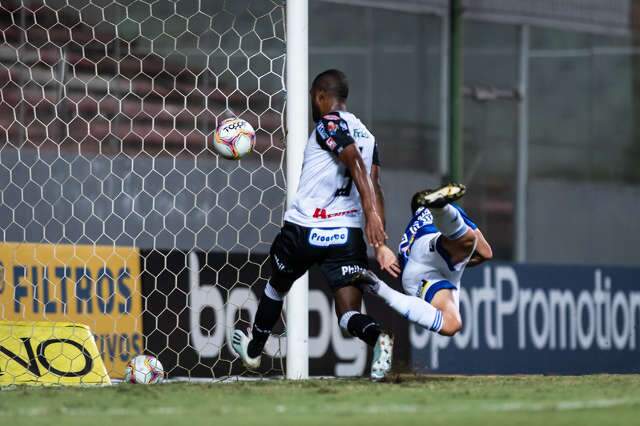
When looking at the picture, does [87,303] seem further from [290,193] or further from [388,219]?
[388,219]

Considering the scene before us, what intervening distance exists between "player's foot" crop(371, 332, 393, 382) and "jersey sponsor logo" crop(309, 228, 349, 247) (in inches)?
22.1

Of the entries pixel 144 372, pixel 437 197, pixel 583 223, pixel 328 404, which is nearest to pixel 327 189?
pixel 437 197

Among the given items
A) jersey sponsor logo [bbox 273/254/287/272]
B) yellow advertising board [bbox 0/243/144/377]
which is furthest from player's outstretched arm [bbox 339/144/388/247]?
yellow advertising board [bbox 0/243/144/377]

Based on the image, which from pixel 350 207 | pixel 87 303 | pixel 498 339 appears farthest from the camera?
pixel 498 339

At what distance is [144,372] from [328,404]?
204cm

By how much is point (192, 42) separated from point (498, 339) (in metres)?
4.95

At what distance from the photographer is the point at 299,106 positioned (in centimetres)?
779

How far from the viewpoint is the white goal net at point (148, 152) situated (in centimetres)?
916

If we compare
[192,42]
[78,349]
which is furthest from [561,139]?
[78,349]

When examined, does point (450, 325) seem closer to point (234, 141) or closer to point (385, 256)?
point (385, 256)

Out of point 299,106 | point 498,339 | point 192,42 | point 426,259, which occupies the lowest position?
point 498,339

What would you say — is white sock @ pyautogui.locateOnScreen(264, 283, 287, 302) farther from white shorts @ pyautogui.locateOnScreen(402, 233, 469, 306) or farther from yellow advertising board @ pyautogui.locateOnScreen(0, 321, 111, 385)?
yellow advertising board @ pyautogui.locateOnScreen(0, 321, 111, 385)

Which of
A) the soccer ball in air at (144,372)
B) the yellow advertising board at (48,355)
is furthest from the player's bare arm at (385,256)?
the yellow advertising board at (48,355)

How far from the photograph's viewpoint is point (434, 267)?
290 inches
